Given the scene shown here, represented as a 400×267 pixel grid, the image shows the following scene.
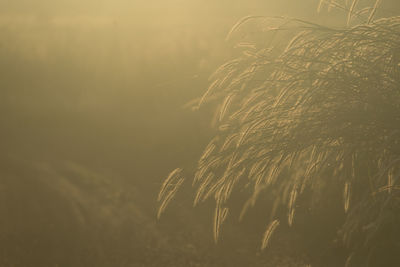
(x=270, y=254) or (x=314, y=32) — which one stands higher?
(x=314, y=32)

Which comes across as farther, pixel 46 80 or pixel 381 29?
pixel 46 80

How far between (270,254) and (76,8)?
16.0 ft

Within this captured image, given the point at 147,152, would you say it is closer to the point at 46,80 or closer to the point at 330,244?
the point at 46,80

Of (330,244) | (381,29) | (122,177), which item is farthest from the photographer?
(122,177)

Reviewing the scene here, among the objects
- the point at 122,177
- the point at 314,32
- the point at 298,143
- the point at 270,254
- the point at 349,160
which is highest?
the point at 314,32

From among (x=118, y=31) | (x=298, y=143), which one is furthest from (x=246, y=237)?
(x=118, y=31)

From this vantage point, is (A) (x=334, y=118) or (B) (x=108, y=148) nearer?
(A) (x=334, y=118)

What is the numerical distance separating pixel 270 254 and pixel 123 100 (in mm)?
2563

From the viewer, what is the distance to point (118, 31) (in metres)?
6.34

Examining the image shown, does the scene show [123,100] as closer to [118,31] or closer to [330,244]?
[118,31]

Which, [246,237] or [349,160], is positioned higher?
[349,160]

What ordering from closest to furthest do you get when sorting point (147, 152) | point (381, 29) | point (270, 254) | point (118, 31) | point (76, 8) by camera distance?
point (381, 29) < point (270, 254) < point (147, 152) < point (118, 31) < point (76, 8)

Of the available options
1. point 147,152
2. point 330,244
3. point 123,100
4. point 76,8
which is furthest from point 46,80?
point 330,244

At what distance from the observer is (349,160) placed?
7.41 ft
